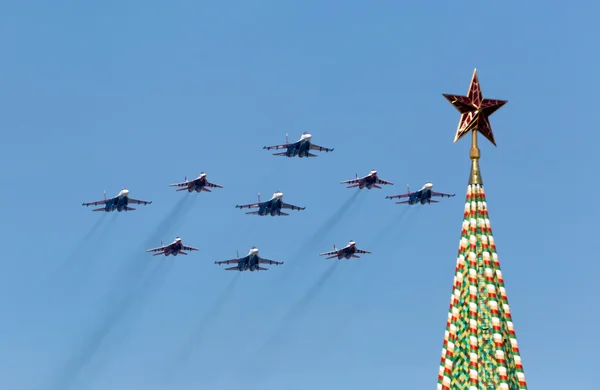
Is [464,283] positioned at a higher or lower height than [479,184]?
lower

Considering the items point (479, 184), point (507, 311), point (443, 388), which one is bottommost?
point (443, 388)

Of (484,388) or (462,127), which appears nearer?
(484,388)

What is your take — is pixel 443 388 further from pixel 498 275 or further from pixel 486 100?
pixel 486 100

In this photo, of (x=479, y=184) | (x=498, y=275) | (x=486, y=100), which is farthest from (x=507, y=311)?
(x=486, y=100)

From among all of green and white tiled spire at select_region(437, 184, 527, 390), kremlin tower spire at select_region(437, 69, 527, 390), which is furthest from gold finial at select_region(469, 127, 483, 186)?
green and white tiled spire at select_region(437, 184, 527, 390)

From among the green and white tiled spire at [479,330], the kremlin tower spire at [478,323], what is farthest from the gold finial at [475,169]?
the green and white tiled spire at [479,330]

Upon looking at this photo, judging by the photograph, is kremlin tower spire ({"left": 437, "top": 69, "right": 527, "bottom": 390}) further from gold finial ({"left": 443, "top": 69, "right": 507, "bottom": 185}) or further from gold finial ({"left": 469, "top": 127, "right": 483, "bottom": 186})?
gold finial ({"left": 443, "top": 69, "right": 507, "bottom": 185})

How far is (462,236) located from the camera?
423 ft

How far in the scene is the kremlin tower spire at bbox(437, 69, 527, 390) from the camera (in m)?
123

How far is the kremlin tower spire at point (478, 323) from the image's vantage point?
404 ft

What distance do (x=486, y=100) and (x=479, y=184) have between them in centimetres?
852

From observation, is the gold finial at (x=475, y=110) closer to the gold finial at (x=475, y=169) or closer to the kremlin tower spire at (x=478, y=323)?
the gold finial at (x=475, y=169)

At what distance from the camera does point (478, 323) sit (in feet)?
409

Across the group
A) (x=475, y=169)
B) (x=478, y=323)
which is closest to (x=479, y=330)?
(x=478, y=323)
